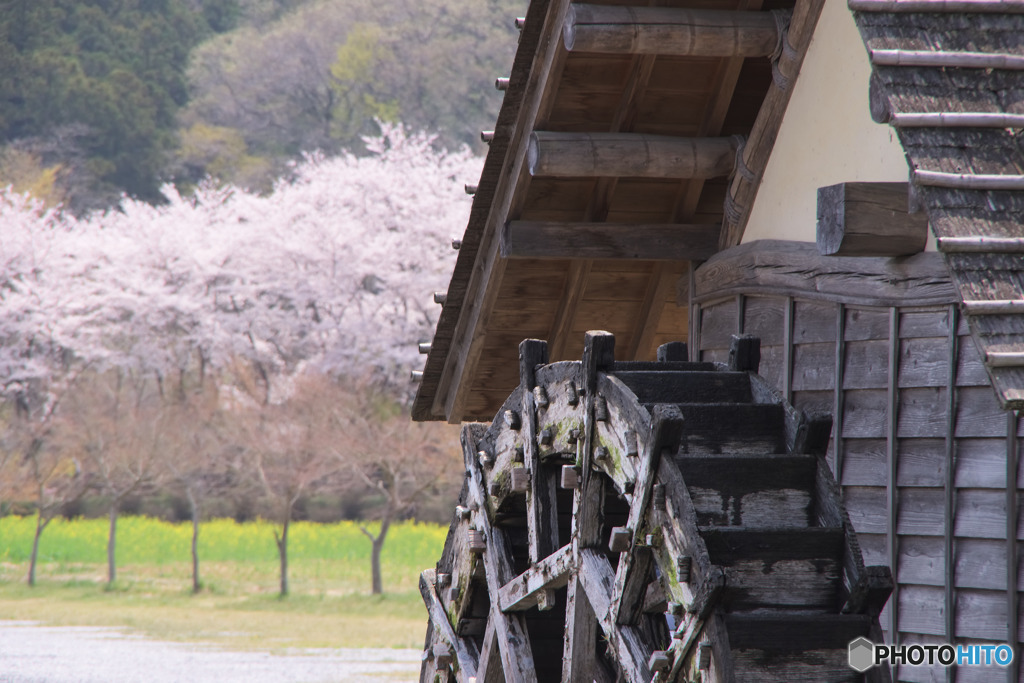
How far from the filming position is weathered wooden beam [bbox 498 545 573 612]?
13.9 feet

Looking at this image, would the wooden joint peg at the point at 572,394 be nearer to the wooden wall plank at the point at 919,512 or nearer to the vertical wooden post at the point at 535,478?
the vertical wooden post at the point at 535,478

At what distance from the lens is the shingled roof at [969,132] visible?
2811 millimetres

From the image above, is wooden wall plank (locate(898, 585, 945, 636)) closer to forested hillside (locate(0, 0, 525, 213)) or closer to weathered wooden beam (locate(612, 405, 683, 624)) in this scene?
weathered wooden beam (locate(612, 405, 683, 624))

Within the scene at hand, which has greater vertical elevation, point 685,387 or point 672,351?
point 672,351

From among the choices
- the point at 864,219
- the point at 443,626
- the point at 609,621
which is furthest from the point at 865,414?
the point at 443,626

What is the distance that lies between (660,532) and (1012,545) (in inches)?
47.4

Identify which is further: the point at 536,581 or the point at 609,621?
the point at 536,581

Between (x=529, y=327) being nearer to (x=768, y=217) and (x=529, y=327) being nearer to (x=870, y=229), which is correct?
(x=768, y=217)

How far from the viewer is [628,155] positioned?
573 cm

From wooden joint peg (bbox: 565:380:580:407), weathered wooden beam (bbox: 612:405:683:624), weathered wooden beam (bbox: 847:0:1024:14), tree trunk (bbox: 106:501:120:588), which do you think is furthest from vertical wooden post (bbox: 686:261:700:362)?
tree trunk (bbox: 106:501:120:588)

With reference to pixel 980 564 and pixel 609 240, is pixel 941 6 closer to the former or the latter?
pixel 980 564

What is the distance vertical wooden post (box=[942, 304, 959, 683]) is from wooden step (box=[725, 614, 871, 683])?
88 centimetres

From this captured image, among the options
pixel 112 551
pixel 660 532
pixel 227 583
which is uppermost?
pixel 660 532

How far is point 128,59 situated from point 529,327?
1468 inches
